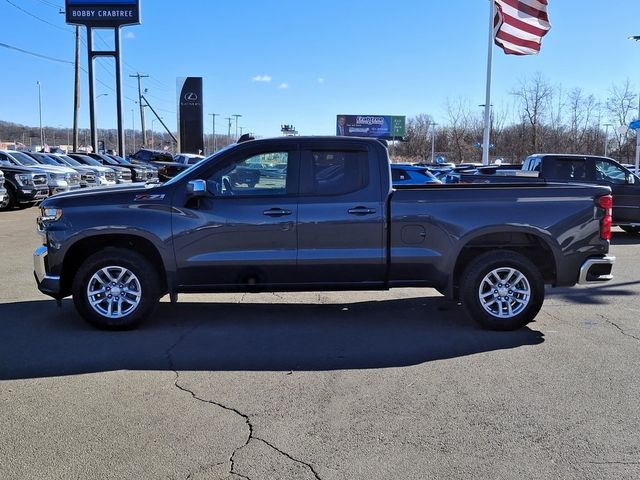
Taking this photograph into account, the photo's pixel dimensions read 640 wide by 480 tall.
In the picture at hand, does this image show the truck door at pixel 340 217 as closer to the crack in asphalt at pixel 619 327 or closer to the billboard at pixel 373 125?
the crack in asphalt at pixel 619 327

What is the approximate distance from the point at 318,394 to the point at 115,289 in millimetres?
2674

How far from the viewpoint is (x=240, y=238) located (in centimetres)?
594

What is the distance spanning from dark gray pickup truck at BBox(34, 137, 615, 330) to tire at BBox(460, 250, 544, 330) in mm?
12

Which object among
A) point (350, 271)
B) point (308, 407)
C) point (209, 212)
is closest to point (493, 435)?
point (308, 407)

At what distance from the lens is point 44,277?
5.94m

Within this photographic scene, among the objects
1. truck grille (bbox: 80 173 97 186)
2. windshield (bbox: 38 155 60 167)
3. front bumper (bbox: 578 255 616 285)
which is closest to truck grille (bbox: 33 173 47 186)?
truck grille (bbox: 80 173 97 186)

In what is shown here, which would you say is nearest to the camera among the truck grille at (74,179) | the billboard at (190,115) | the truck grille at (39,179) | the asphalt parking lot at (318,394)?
the asphalt parking lot at (318,394)

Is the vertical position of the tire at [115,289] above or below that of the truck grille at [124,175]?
below

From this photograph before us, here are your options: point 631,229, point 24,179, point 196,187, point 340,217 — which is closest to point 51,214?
point 196,187

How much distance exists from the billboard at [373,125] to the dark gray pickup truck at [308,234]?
8011cm

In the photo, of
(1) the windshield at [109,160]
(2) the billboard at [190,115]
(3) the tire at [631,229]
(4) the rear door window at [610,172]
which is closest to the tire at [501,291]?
(4) the rear door window at [610,172]

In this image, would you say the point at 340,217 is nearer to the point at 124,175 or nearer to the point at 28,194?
the point at 28,194

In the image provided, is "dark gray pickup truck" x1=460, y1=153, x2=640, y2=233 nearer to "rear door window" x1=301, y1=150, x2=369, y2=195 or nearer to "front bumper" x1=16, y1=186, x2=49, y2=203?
"rear door window" x1=301, y1=150, x2=369, y2=195

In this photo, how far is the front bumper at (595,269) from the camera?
6.14 meters
